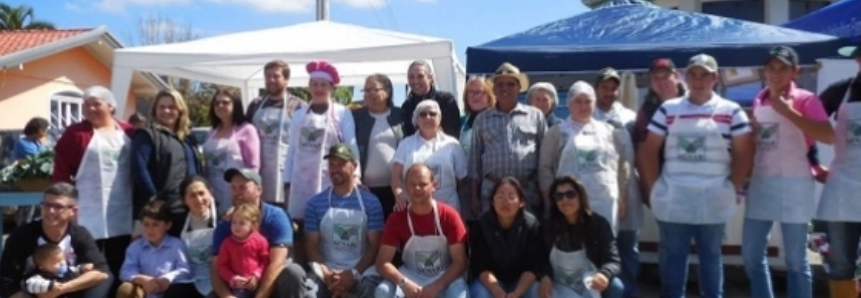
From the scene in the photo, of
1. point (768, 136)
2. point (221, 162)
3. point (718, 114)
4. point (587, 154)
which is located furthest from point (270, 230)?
point (768, 136)

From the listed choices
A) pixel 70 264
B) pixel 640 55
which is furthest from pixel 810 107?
pixel 70 264

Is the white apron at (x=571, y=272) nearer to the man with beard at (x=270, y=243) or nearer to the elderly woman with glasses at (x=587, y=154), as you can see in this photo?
the elderly woman with glasses at (x=587, y=154)

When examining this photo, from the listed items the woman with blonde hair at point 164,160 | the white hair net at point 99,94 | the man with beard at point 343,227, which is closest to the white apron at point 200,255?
the woman with blonde hair at point 164,160

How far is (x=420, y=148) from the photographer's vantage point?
18.7 ft

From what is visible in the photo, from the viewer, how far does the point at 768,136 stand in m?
5.27

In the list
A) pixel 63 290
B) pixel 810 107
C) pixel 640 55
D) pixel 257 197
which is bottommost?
pixel 63 290

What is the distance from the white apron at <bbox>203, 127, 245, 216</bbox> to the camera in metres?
5.95

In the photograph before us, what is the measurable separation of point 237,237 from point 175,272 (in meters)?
0.49

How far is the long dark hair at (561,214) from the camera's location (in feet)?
17.4

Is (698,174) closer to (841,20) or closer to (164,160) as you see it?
(164,160)

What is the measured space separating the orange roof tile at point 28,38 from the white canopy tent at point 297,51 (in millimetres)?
12205

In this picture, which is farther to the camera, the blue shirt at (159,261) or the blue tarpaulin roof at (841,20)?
the blue tarpaulin roof at (841,20)

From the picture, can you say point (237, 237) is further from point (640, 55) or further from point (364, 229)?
point (640, 55)

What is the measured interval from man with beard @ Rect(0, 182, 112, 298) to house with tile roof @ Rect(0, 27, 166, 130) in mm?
10927
